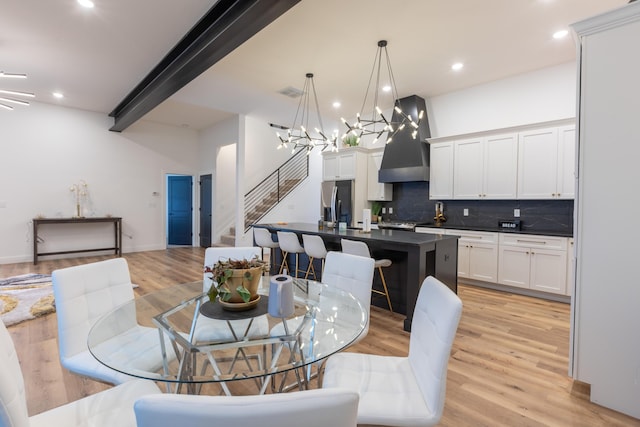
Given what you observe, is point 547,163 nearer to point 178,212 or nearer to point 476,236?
point 476,236

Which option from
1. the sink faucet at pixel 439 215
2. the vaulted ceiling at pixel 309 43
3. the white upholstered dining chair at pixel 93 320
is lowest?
the white upholstered dining chair at pixel 93 320

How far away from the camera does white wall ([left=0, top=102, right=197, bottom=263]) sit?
603cm

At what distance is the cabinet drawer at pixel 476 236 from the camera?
4.56m

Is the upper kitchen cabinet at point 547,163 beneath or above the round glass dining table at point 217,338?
above

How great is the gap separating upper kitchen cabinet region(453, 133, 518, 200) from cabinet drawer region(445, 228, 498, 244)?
0.61 meters

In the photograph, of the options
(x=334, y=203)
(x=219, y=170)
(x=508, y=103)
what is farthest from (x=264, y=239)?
(x=508, y=103)

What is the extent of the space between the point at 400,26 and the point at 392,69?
114 cm

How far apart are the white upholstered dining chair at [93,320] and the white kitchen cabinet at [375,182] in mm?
5090

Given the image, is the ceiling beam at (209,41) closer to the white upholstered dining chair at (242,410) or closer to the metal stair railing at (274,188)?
the white upholstered dining chair at (242,410)

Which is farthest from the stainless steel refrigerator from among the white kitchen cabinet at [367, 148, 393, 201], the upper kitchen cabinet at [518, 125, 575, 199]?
the upper kitchen cabinet at [518, 125, 575, 199]

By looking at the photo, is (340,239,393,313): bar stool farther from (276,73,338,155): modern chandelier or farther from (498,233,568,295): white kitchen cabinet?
(498,233,568,295): white kitchen cabinet

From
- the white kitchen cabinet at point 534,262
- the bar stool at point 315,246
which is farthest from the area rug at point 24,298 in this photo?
the white kitchen cabinet at point 534,262

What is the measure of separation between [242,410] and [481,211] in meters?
5.40

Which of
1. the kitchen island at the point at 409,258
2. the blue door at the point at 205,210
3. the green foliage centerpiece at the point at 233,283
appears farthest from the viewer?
the blue door at the point at 205,210
